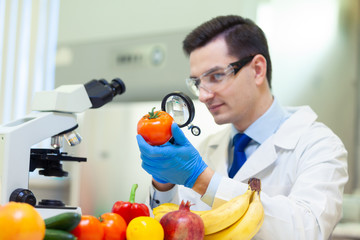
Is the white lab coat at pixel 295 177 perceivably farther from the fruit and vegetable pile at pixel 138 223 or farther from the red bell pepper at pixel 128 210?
the red bell pepper at pixel 128 210

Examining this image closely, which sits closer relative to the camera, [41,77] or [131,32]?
[41,77]

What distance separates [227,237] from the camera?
1133 mm

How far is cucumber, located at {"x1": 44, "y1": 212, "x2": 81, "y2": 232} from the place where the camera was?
875 millimetres

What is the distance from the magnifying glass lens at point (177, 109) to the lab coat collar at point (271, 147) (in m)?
0.63

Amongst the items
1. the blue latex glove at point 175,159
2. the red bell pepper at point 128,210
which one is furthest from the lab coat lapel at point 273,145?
the red bell pepper at point 128,210

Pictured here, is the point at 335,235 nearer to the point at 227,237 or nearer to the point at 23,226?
the point at 227,237

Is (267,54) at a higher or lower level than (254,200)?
higher

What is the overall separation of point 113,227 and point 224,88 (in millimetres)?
1039

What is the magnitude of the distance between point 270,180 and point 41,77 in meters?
1.84

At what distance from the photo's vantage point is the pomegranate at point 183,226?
101 centimetres

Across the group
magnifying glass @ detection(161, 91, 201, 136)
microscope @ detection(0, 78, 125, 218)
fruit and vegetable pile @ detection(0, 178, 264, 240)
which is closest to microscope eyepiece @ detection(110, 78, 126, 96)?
microscope @ detection(0, 78, 125, 218)

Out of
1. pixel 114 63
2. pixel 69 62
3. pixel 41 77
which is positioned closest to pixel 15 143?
pixel 41 77

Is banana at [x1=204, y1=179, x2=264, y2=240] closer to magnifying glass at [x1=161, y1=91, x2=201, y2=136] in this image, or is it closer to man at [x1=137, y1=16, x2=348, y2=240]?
man at [x1=137, y1=16, x2=348, y2=240]

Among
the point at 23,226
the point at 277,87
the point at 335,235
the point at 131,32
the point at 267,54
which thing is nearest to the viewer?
the point at 23,226
